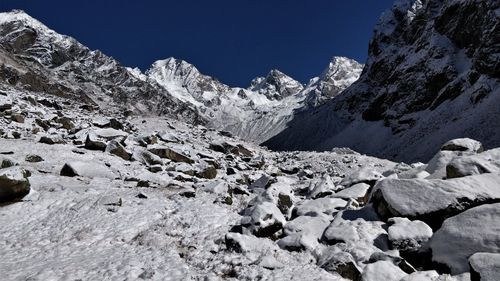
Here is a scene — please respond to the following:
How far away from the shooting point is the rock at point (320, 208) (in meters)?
17.2

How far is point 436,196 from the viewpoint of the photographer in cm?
1379

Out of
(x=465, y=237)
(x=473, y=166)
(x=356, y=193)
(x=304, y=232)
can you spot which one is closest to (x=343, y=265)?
(x=304, y=232)

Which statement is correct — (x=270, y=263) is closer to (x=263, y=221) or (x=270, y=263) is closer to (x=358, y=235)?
(x=263, y=221)

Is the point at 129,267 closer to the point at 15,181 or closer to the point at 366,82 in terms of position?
the point at 15,181

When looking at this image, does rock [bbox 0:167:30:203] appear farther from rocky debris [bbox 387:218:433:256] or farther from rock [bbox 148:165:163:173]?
rocky debris [bbox 387:218:433:256]

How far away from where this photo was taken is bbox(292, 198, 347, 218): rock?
679 inches

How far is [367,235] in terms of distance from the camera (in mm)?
13797

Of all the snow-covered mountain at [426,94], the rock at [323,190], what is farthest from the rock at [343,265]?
the snow-covered mountain at [426,94]

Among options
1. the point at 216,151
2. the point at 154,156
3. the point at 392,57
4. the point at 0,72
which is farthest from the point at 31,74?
the point at 392,57

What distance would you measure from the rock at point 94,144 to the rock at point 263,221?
20.4 metres

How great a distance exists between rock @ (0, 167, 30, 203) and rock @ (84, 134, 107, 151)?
1390 centimetres

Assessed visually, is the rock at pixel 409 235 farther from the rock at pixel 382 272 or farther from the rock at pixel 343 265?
the rock at pixel 343 265

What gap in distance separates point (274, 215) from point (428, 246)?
219 inches

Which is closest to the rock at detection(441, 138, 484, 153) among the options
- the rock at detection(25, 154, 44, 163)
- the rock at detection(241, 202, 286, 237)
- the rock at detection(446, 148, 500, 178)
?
the rock at detection(446, 148, 500, 178)
